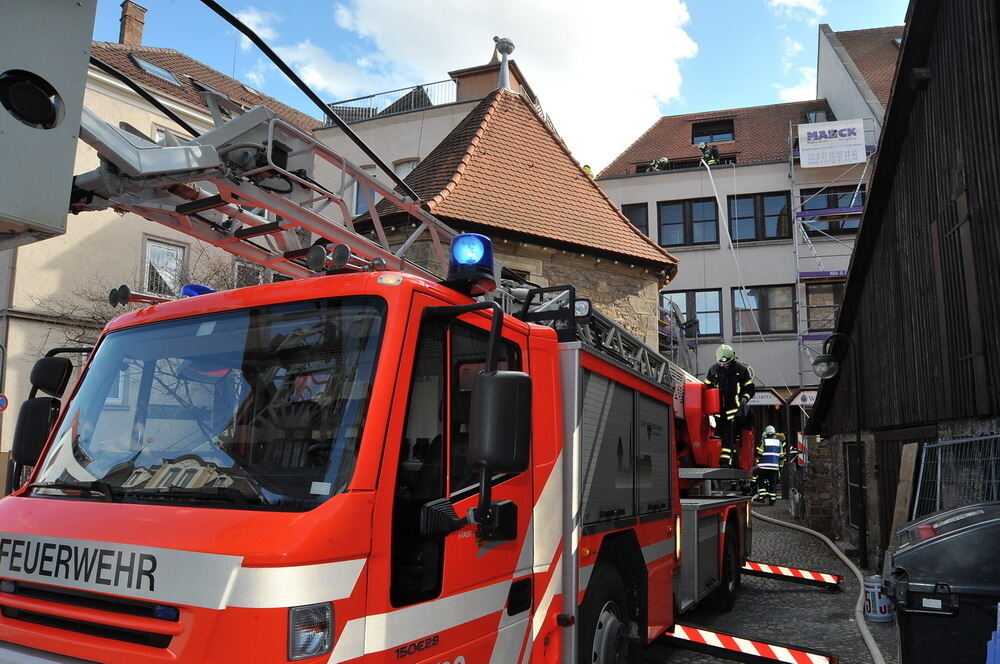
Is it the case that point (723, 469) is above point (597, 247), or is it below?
below

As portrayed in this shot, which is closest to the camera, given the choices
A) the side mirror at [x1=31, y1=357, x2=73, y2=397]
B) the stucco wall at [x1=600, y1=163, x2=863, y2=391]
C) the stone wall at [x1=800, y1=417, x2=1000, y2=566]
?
the side mirror at [x1=31, y1=357, x2=73, y2=397]

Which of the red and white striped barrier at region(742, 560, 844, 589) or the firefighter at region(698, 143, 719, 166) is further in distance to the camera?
the firefighter at region(698, 143, 719, 166)

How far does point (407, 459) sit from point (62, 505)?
140cm

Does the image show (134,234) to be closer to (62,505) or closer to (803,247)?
(62,505)

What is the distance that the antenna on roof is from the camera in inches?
874

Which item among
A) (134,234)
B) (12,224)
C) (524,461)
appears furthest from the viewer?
(134,234)

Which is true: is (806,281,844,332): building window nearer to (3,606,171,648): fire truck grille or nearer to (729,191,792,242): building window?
(729,191,792,242): building window

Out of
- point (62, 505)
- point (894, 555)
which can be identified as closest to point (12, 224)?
point (62, 505)

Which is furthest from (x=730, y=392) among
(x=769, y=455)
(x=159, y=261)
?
(x=159, y=261)

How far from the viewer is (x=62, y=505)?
10.5ft

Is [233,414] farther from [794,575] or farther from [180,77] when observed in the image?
[180,77]

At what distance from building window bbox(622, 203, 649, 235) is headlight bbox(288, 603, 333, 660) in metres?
30.9

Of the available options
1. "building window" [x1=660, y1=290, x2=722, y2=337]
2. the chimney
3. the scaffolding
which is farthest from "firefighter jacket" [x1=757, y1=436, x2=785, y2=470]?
the chimney

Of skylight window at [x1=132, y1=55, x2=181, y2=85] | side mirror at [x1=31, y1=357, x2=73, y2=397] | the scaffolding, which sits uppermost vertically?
skylight window at [x1=132, y1=55, x2=181, y2=85]
